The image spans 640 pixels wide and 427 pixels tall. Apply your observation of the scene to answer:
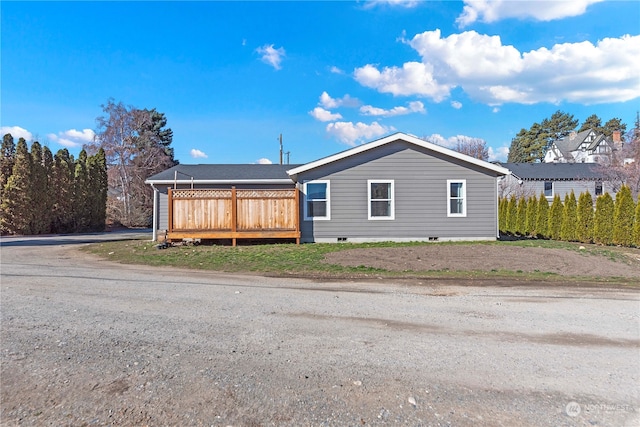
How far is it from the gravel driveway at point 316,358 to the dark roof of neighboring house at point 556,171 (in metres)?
28.4

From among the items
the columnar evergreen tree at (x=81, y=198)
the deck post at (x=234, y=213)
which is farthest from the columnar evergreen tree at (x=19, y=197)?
the deck post at (x=234, y=213)

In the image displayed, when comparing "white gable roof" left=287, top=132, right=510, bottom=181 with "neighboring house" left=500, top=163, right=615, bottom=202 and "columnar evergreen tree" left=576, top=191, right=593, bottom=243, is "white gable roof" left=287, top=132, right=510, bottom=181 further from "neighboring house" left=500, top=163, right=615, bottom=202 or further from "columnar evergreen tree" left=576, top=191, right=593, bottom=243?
"neighboring house" left=500, top=163, right=615, bottom=202

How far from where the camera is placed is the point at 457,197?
14.9 meters

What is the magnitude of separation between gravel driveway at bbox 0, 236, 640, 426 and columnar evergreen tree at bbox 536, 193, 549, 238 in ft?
42.6

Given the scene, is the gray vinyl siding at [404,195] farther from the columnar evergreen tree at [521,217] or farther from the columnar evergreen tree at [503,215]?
the columnar evergreen tree at [503,215]

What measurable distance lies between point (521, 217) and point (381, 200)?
32.1ft

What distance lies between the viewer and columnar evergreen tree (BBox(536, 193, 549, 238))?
1849cm

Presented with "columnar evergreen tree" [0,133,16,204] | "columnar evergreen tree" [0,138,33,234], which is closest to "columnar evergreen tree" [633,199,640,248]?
"columnar evergreen tree" [0,138,33,234]

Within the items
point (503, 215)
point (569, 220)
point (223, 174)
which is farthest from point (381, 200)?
point (503, 215)

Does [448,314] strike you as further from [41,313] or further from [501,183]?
[501,183]

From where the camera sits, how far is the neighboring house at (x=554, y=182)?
30703 millimetres

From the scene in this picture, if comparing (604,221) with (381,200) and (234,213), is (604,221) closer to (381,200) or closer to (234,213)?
(381,200)

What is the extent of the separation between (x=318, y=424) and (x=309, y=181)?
12403 millimetres

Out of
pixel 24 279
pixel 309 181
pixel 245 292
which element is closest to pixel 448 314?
pixel 245 292
